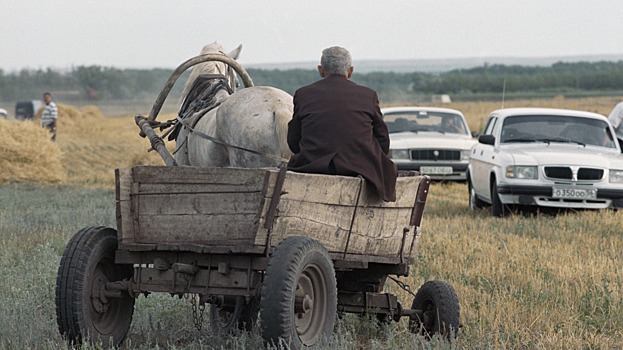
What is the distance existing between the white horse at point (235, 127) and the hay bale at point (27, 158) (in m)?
13.5

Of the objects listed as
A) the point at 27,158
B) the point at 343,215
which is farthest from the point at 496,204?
the point at 27,158

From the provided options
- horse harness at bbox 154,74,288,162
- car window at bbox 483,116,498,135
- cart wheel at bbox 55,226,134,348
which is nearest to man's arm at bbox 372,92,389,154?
cart wheel at bbox 55,226,134,348

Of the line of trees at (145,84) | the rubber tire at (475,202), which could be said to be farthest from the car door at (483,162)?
the line of trees at (145,84)

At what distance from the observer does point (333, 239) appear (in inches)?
253

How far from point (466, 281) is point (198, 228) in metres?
3.75

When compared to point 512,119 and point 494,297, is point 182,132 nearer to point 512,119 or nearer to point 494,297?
point 494,297

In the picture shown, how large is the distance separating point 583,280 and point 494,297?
1214mm

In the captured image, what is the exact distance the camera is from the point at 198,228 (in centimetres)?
630

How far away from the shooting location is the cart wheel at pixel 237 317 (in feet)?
24.0

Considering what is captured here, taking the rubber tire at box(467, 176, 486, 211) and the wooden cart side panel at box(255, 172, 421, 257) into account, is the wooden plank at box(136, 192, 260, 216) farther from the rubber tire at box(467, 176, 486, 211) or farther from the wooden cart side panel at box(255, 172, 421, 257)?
the rubber tire at box(467, 176, 486, 211)

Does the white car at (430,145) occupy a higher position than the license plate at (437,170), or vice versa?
the white car at (430,145)

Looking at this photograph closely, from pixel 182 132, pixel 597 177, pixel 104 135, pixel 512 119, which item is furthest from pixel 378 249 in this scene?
pixel 104 135

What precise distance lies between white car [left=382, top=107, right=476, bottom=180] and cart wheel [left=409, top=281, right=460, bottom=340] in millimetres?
13592

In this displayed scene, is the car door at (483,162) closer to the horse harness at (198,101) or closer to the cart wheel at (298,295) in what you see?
the horse harness at (198,101)
